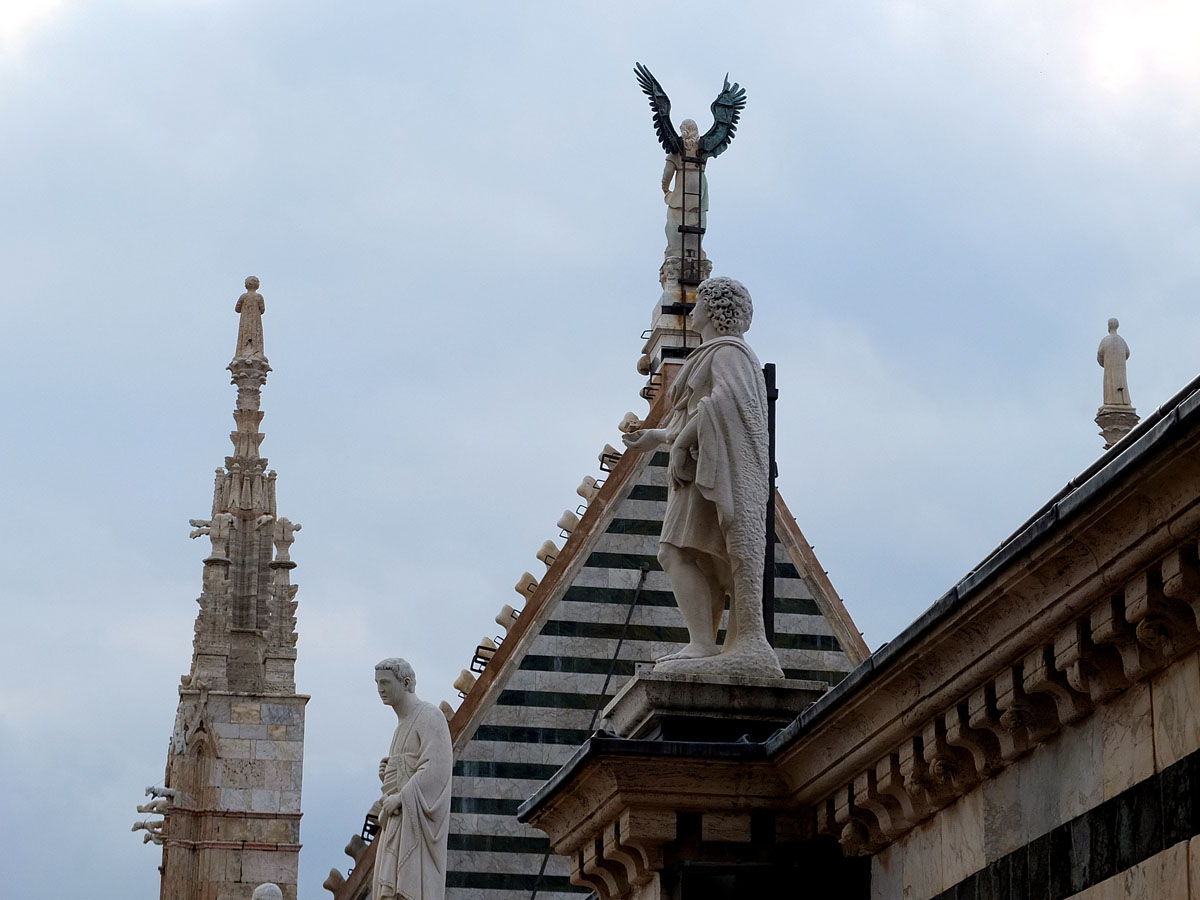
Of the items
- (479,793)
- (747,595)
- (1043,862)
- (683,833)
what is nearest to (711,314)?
(747,595)

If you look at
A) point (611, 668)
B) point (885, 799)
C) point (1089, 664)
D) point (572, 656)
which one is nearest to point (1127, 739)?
point (1089, 664)

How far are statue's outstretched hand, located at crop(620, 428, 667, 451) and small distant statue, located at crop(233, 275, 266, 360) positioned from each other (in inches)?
965

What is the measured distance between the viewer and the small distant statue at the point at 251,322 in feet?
121

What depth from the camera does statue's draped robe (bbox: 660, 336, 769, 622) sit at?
1211 centimetres

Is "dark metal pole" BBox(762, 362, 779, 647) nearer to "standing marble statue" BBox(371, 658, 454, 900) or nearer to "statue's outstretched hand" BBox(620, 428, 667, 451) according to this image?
"statue's outstretched hand" BBox(620, 428, 667, 451)

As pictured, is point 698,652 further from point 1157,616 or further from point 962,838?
point 1157,616

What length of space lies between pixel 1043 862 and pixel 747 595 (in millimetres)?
3102

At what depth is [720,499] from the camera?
12.1 m

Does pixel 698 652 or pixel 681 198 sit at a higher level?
pixel 681 198

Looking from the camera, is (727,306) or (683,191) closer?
(727,306)

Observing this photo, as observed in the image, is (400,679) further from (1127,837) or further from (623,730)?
(1127,837)

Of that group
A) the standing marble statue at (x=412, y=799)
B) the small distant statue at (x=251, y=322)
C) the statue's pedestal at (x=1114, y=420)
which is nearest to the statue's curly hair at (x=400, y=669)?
the standing marble statue at (x=412, y=799)

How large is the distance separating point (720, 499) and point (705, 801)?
1.41 m

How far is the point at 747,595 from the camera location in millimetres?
12203
